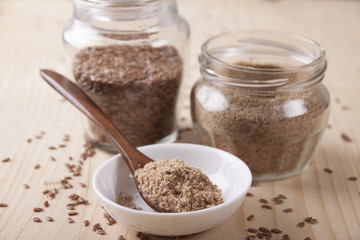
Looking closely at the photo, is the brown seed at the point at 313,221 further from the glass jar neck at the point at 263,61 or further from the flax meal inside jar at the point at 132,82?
the flax meal inside jar at the point at 132,82

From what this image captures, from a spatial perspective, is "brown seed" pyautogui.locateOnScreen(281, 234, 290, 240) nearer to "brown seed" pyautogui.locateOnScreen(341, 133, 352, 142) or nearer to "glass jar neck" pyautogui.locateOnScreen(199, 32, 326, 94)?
"glass jar neck" pyautogui.locateOnScreen(199, 32, 326, 94)

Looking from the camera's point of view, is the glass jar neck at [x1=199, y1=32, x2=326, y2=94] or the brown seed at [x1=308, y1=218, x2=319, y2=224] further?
the glass jar neck at [x1=199, y1=32, x2=326, y2=94]

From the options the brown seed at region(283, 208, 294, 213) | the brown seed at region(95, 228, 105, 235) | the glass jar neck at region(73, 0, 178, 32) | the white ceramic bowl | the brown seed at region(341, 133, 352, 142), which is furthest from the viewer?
the brown seed at region(341, 133, 352, 142)

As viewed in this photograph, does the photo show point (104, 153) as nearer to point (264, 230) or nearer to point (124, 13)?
point (124, 13)

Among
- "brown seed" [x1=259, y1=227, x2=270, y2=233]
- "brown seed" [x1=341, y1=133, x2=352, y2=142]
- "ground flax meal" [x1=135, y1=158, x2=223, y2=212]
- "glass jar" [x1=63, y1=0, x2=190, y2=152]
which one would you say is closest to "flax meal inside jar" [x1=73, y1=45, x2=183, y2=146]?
"glass jar" [x1=63, y1=0, x2=190, y2=152]

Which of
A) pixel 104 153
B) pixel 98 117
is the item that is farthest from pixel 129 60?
pixel 104 153

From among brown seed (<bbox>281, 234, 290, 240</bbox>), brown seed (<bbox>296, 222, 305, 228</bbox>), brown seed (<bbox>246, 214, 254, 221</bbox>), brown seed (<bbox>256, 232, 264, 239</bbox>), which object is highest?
brown seed (<bbox>256, 232, 264, 239</bbox>)

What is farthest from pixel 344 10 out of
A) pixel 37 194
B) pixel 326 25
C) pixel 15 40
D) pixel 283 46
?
pixel 37 194

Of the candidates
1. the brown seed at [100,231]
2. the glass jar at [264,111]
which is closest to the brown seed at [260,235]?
the glass jar at [264,111]
